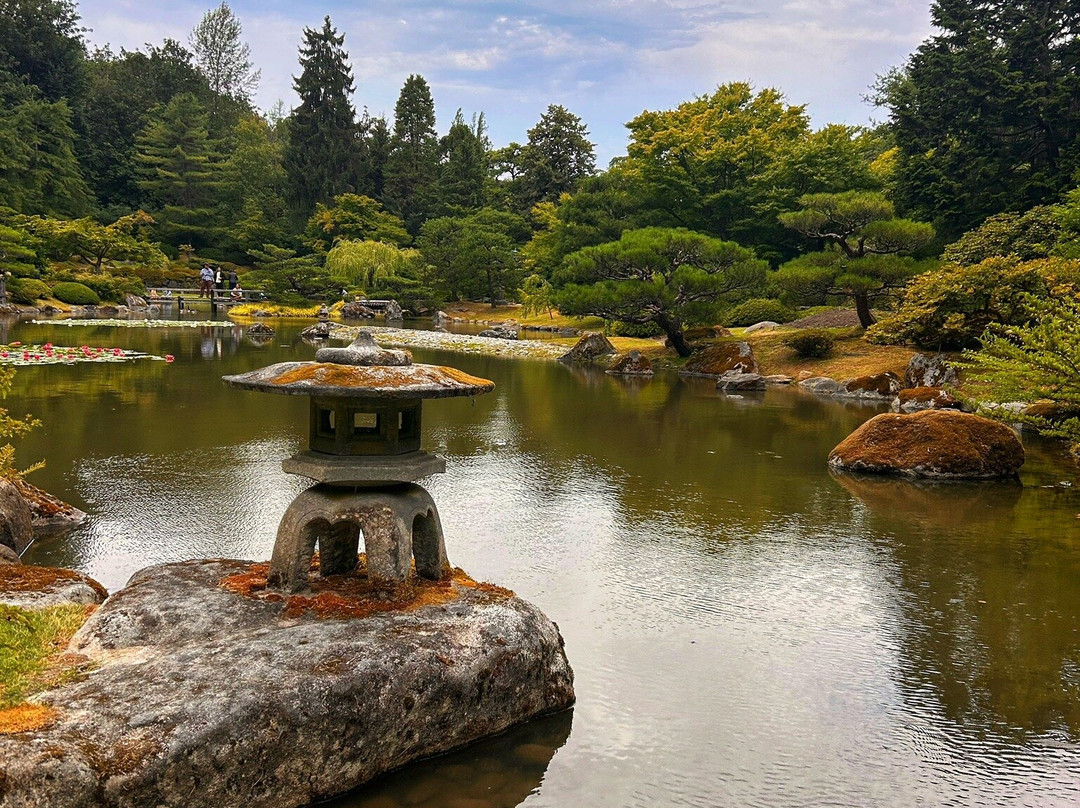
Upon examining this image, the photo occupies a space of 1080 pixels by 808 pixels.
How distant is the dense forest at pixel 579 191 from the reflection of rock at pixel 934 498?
675cm

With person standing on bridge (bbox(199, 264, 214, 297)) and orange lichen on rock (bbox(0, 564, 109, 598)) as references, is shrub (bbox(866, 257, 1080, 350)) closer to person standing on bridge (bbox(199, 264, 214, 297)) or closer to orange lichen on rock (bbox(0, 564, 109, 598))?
orange lichen on rock (bbox(0, 564, 109, 598))

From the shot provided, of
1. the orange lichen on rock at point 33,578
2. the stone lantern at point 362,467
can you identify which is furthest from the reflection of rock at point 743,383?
the orange lichen on rock at point 33,578

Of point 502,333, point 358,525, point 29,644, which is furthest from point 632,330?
point 29,644

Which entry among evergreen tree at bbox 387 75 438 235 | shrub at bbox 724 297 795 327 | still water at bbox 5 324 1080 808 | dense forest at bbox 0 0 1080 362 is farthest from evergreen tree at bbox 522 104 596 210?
still water at bbox 5 324 1080 808

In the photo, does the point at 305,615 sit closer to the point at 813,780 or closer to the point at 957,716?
the point at 813,780

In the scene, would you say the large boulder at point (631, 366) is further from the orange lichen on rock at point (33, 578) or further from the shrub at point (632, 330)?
the orange lichen on rock at point (33, 578)

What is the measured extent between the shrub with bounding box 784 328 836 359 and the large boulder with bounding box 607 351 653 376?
4138mm

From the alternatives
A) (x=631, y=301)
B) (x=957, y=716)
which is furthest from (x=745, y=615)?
(x=631, y=301)

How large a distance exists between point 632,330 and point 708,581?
26.2 meters

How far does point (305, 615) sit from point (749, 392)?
1680 cm

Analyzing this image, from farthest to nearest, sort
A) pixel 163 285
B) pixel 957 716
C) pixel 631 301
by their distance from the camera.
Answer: pixel 163 285 → pixel 631 301 → pixel 957 716

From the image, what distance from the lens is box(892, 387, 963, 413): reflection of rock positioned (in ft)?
52.4

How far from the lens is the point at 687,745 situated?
4.43m

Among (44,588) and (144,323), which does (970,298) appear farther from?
(144,323)
